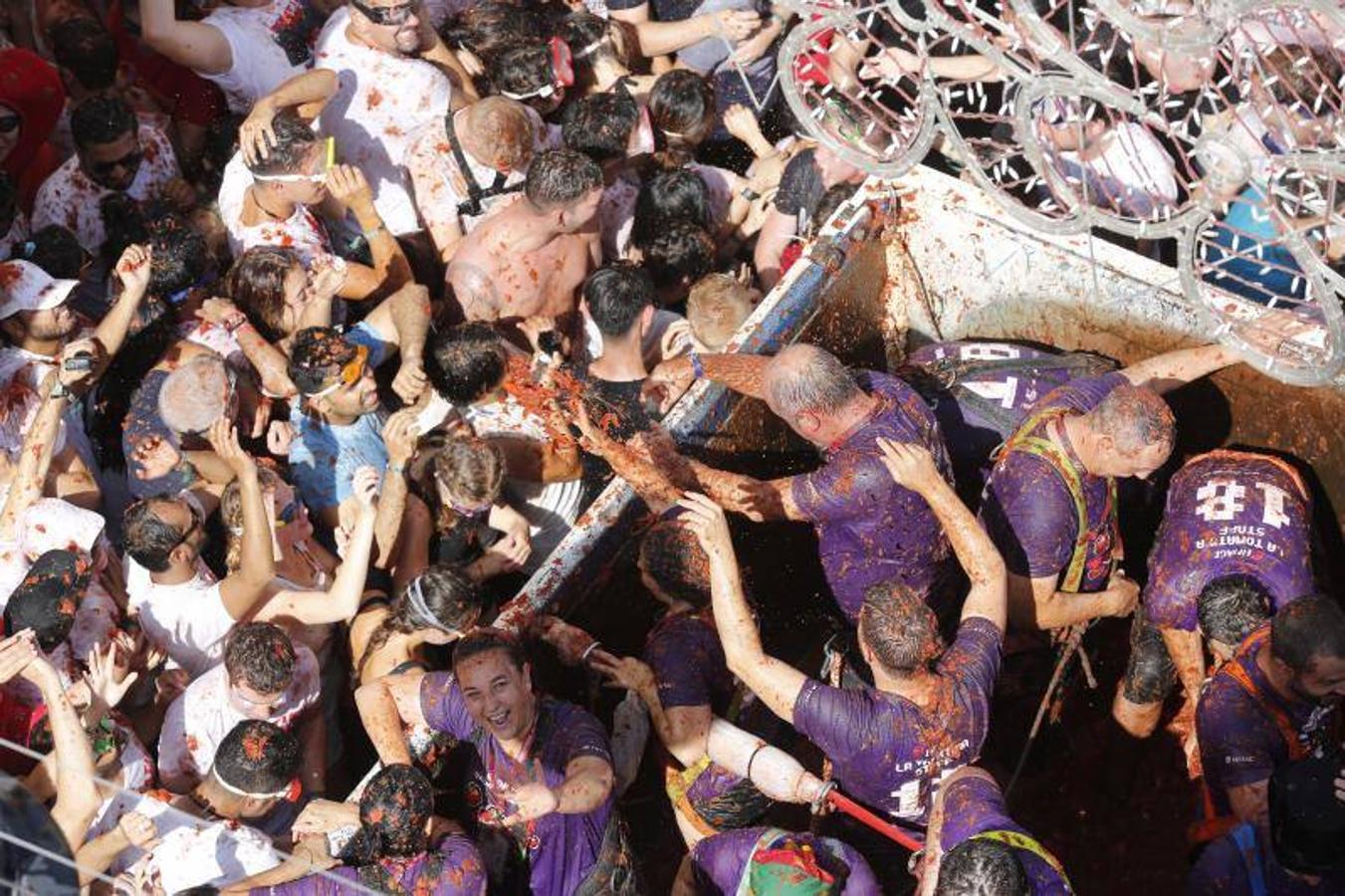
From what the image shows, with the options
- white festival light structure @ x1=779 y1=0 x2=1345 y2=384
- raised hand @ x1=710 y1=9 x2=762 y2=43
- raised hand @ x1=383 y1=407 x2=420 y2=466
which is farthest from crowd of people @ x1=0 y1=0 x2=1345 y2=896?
white festival light structure @ x1=779 y1=0 x2=1345 y2=384

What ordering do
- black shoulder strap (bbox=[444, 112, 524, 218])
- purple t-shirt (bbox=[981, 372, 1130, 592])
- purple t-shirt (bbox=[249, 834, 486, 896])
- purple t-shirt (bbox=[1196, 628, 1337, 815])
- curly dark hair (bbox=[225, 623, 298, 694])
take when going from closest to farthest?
purple t-shirt (bbox=[249, 834, 486, 896]) < curly dark hair (bbox=[225, 623, 298, 694]) < purple t-shirt (bbox=[1196, 628, 1337, 815]) < purple t-shirt (bbox=[981, 372, 1130, 592]) < black shoulder strap (bbox=[444, 112, 524, 218])

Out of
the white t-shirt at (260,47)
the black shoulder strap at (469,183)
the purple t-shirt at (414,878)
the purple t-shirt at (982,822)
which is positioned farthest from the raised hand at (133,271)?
the purple t-shirt at (982,822)

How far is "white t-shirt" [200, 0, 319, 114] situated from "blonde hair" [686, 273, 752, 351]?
2.02 metres

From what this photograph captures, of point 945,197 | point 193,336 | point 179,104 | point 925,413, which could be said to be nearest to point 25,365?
point 193,336

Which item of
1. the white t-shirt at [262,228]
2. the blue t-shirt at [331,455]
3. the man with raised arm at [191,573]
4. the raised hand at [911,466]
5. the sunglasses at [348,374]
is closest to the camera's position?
the man with raised arm at [191,573]

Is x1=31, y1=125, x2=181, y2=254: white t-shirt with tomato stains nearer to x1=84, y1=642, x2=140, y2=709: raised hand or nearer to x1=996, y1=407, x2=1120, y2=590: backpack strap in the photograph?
x1=84, y1=642, x2=140, y2=709: raised hand

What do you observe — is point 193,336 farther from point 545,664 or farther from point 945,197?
point 945,197

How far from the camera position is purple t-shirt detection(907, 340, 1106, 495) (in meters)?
5.89

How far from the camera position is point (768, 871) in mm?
4297

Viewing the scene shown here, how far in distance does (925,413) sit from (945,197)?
1517mm

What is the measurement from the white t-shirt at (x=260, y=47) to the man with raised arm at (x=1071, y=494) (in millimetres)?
3407

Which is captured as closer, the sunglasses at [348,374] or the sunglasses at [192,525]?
the sunglasses at [192,525]

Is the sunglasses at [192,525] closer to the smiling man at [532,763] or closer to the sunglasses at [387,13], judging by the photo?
the smiling man at [532,763]

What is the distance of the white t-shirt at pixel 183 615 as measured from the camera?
5008mm
